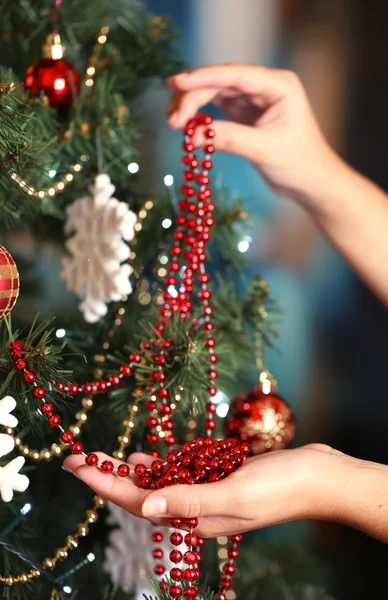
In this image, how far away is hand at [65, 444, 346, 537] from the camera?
48cm

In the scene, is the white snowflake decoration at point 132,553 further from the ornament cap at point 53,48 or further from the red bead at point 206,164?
the ornament cap at point 53,48

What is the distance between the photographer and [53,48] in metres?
0.72

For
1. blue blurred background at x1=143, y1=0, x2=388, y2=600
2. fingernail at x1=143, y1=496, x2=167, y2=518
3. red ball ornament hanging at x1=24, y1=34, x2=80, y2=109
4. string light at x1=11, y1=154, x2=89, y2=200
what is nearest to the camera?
fingernail at x1=143, y1=496, x2=167, y2=518

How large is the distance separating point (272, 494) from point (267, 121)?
1.50ft

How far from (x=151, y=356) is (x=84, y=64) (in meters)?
0.40

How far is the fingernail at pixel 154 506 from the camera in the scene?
1.54 feet

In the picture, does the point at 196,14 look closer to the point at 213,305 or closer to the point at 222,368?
the point at 213,305

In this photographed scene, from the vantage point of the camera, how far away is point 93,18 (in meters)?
0.79

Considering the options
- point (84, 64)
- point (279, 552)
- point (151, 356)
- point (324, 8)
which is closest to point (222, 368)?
point (151, 356)

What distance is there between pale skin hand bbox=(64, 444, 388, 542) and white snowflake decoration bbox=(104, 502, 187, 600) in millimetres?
165

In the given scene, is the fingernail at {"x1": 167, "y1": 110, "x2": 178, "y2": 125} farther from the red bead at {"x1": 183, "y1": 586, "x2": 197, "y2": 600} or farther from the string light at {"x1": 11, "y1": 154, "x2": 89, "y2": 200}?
the red bead at {"x1": 183, "y1": 586, "x2": 197, "y2": 600}

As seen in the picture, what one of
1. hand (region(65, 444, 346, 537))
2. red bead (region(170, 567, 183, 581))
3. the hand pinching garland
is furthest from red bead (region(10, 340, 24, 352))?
red bead (region(170, 567, 183, 581))

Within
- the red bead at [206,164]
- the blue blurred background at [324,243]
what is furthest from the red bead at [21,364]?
the blue blurred background at [324,243]

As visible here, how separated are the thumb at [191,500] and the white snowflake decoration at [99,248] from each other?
9.2 inches
